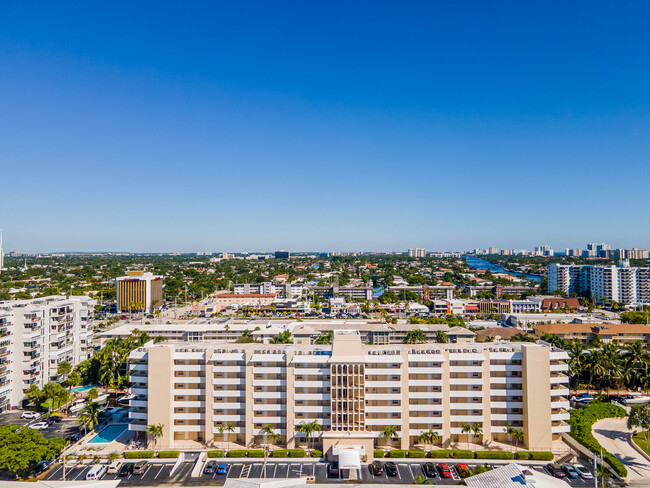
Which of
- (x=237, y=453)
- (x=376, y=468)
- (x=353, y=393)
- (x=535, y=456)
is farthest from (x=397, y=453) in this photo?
(x=237, y=453)

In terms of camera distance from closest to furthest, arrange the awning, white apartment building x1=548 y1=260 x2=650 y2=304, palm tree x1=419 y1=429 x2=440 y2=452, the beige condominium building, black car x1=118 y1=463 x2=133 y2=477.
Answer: the awning
black car x1=118 y1=463 x2=133 y2=477
palm tree x1=419 y1=429 x2=440 y2=452
the beige condominium building
white apartment building x1=548 y1=260 x2=650 y2=304

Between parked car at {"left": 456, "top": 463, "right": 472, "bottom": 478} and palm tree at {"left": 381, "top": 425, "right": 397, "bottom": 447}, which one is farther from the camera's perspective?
palm tree at {"left": 381, "top": 425, "right": 397, "bottom": 447}

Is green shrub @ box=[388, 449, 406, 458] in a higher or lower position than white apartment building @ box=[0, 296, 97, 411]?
lower

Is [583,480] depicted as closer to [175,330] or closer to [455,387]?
[455,387]

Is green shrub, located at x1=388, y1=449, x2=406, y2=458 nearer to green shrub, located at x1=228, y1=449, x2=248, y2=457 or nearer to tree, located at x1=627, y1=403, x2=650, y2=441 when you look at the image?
green shrub, located at x1=228, y1=449, x2=248, y2=457

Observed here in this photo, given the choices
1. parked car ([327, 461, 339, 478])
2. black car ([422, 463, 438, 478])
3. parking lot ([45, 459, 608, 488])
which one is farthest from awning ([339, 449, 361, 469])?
black car ([422, 463, 438, 478])

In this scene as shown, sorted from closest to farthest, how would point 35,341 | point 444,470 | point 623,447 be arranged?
point 444,470
point 623,447
point 35,341

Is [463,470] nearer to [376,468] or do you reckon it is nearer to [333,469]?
[376,468]

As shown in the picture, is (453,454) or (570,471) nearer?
(570,471)
